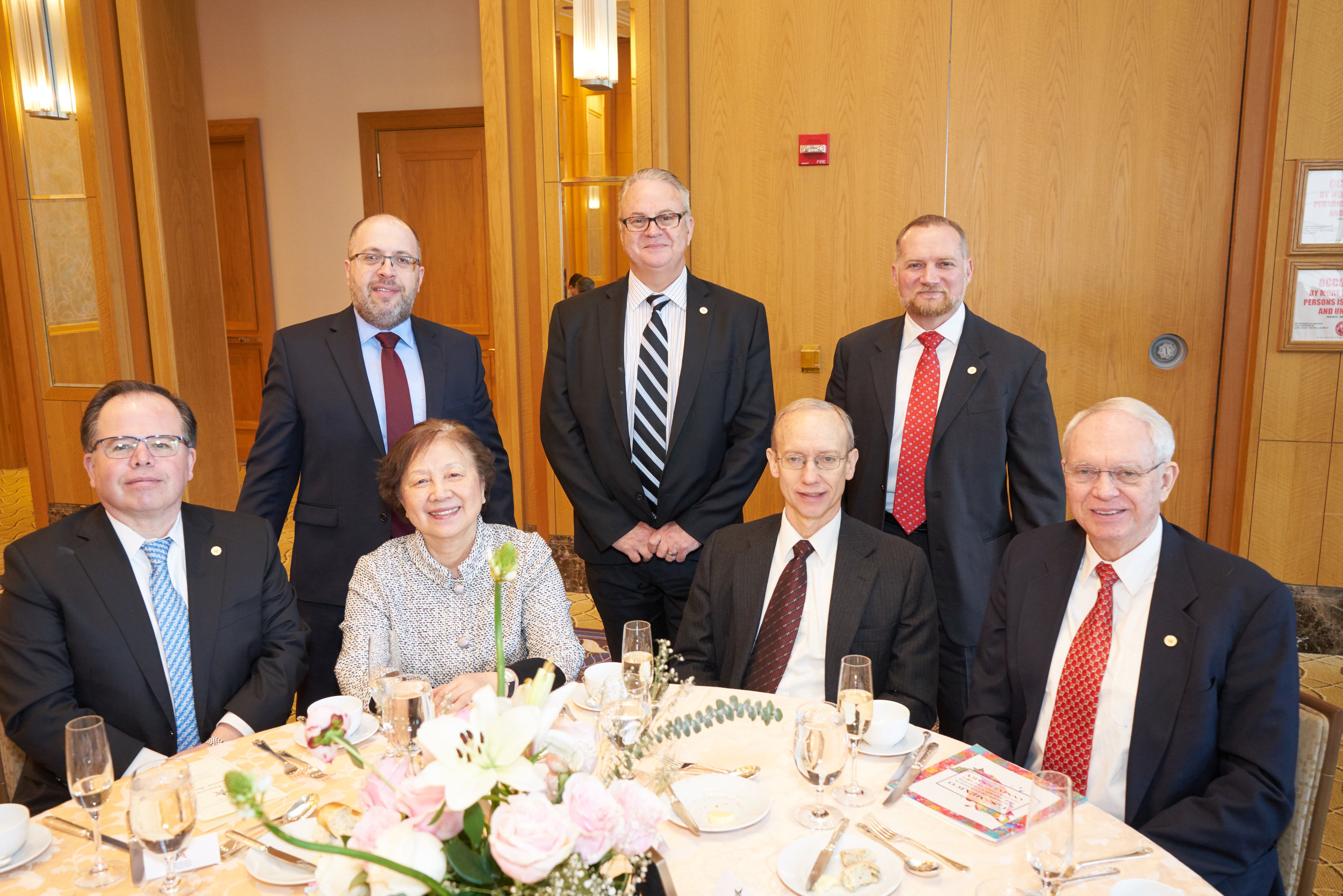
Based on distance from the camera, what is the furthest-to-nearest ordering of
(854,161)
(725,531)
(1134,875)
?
(854,161) → (725,531) → (1134,875)

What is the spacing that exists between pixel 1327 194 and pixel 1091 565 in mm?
3086

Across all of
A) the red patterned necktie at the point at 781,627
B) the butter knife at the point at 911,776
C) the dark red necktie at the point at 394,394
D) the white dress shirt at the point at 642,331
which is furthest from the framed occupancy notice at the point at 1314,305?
the dark red necktie at the point at 394,394

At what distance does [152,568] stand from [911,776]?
1.85 metres

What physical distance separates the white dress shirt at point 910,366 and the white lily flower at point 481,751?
2.21m

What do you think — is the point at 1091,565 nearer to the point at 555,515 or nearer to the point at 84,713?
the point at 84,713

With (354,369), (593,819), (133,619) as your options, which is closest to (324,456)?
(354,369)

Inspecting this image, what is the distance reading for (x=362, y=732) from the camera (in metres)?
1.93

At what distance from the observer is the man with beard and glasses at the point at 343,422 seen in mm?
3047

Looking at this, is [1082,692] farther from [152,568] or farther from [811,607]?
[152,568]

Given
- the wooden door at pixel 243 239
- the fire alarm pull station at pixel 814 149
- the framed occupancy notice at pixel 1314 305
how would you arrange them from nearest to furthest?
the framed occupancy notice at pixel 1314 305, the fire alarm pull station at pixel 814 149, the wooden door at pixel 243 239

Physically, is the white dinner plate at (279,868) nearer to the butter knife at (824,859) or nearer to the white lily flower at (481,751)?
the white lily flower at (481,751)

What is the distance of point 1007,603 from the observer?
218cm

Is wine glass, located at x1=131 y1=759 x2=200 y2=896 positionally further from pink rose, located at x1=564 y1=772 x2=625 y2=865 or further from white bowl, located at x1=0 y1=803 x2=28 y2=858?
pink rose, located at x1=564 y1=772 x2=625 y2=865

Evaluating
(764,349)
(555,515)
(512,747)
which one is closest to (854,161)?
(764,349)
